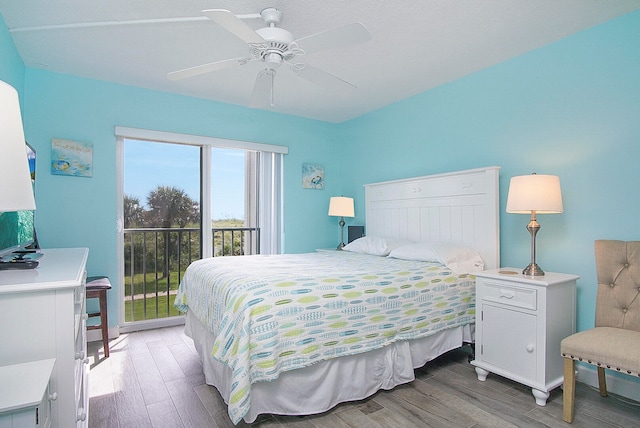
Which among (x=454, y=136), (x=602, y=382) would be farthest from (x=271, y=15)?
(x=602, y=382)

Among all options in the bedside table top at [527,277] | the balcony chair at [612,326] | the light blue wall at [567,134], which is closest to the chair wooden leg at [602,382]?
the balcony chair at [612,326]

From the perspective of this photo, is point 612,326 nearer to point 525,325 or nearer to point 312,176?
point 525,325

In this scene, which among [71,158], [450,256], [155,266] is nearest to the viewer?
[450,256]

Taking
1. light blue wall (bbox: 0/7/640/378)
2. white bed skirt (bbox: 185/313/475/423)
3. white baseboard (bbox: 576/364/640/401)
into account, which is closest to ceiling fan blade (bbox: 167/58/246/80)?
light blue wall (bbox: 0/7/640/378)

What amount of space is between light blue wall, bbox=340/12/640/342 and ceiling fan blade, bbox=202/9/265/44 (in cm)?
220

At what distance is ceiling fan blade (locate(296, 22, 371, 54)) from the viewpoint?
5.93 ft

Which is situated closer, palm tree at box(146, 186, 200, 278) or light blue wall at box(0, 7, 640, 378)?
light blue wall at box(0, 7, 640, 378)

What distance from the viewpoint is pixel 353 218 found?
482cm

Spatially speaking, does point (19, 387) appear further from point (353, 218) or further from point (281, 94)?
point (353, 218)

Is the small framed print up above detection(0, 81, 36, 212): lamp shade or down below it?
above

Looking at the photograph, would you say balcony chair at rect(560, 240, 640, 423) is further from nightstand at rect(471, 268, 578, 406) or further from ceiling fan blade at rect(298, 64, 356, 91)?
ceiling fan blade at rect(298, 64, 356, 91)

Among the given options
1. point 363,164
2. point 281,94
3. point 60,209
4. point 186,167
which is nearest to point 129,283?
point 60,209

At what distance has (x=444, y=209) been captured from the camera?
3365 millimetres

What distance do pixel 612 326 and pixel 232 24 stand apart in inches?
108
